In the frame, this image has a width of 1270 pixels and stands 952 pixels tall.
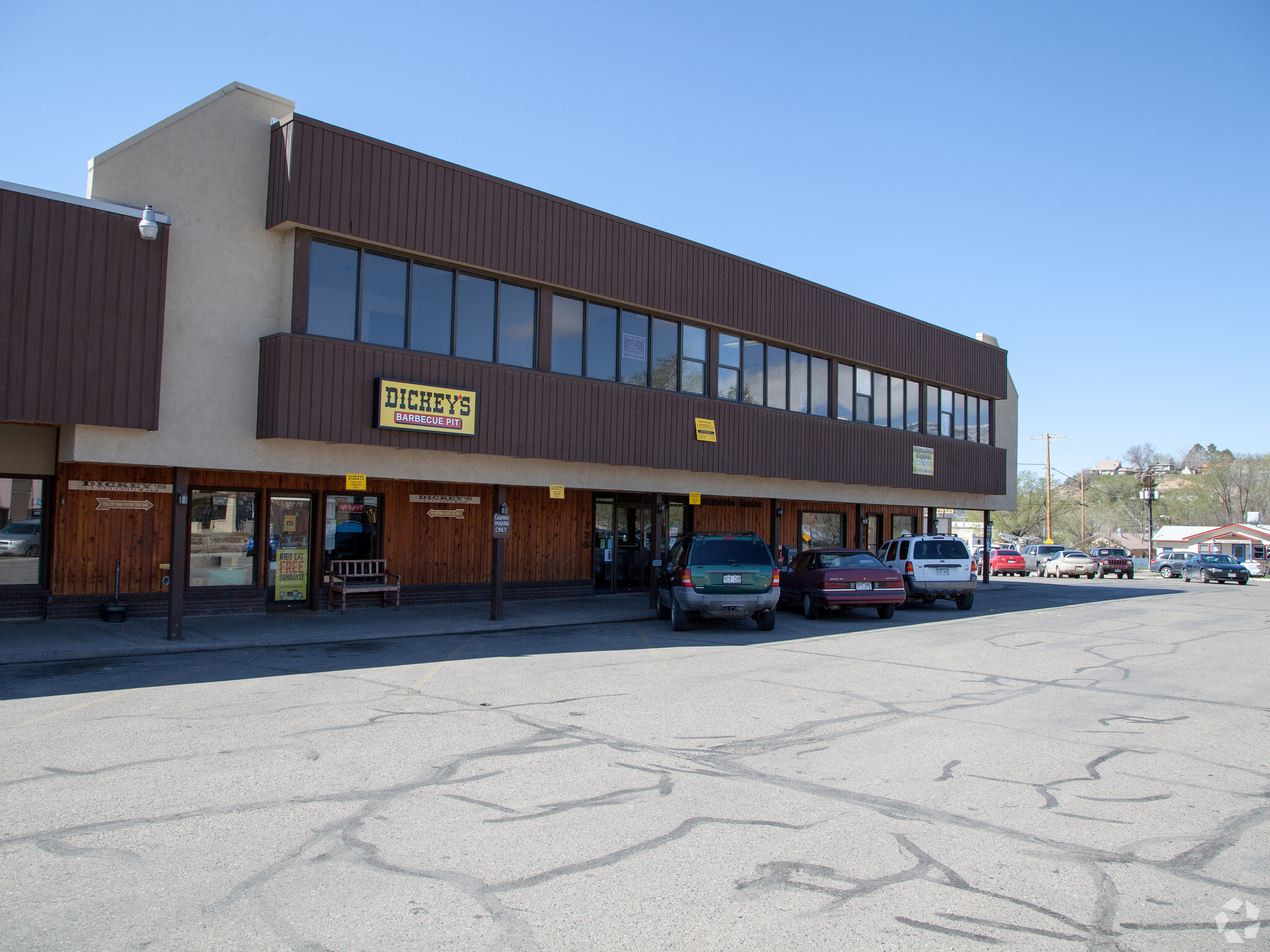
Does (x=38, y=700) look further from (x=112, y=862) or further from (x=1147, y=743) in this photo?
(x=1147, y=743)

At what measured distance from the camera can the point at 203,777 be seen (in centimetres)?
637

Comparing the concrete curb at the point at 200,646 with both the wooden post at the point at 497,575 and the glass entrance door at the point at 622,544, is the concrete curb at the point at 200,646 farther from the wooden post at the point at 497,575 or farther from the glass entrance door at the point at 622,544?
the glass entrance door at the point at 622,544

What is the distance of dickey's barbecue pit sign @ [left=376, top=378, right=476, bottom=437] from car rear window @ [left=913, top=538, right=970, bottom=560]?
39.4 ft

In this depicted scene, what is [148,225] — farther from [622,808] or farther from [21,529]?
[622,808]

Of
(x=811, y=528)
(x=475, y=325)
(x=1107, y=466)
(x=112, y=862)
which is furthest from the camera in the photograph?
(x=1107, y=466)

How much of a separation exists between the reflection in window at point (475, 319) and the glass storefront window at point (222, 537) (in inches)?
195

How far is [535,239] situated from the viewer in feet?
57.3

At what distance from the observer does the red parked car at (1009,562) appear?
49531 millimetres

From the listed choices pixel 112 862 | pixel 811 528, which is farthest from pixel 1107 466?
pixel 112 862

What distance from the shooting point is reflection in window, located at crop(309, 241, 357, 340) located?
48.5 ft

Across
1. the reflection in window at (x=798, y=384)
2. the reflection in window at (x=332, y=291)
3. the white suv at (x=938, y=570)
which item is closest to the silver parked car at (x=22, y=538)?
the reflection in window at (x=332, y=291)

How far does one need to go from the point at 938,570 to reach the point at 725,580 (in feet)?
27.2

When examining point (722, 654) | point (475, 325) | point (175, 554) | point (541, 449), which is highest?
point (475, 325)

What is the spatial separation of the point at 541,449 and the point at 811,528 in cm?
1412
